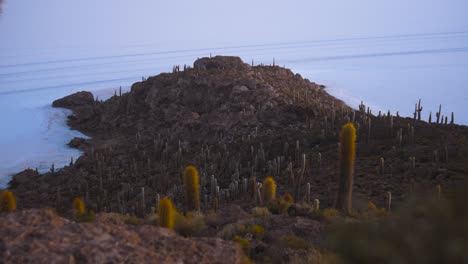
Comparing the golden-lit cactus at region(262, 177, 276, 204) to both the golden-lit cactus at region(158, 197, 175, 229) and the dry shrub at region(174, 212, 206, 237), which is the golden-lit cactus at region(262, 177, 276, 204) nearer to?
Result: the dry shrub at region(174, 212, 206, 237)

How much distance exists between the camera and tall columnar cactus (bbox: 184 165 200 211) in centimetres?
1121

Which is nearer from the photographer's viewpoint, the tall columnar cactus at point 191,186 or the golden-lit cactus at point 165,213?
the golden-lit cactus at point 165,213

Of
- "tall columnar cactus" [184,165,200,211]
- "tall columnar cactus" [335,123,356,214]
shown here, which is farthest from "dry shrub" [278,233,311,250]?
"tall columnar cactus" [184,165,200,211]

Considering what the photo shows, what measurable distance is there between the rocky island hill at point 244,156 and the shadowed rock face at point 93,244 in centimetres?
183

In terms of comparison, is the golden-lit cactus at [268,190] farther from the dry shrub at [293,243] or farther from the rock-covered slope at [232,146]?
the dry shrub at [293,243]

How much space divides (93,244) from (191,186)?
5702 millimetres

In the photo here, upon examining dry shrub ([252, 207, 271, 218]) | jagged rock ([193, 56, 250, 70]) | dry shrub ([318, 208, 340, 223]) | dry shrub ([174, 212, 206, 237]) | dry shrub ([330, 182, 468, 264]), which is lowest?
dry shrub ([252, 207, 271, 218])

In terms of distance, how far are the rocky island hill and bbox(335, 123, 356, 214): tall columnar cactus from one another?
0.64 meters

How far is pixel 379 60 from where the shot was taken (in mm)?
73312

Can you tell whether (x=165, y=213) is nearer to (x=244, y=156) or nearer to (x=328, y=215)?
(x=328, y=215)

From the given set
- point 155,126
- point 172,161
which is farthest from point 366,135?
point 155,126

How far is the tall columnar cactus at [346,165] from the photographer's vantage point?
11.0m

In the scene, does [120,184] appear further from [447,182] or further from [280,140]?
[447,182]

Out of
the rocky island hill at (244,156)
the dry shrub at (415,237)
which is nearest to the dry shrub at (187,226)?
the rocky island hill at (244,156)
